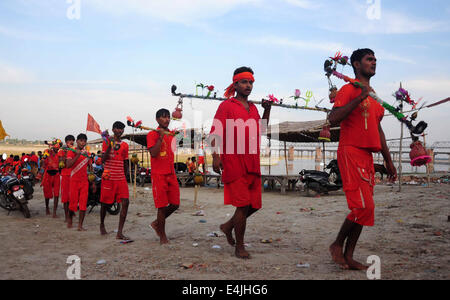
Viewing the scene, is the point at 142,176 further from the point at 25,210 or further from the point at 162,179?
the point at 162,179

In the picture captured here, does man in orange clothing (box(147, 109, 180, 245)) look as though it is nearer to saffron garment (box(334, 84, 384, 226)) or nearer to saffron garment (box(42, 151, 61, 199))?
saffron garment (box(334, 84, 384, 226))

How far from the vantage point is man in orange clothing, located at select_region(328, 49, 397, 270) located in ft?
11.1

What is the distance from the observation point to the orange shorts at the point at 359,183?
3.37 meters

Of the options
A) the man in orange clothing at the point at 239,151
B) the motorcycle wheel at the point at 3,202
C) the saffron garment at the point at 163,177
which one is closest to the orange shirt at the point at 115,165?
the saffron garment at the point at 163,177

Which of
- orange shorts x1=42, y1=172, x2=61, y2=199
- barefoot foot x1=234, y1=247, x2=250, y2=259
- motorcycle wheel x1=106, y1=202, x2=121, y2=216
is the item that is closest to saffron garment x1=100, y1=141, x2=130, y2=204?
barefoot foot x1=234, y1=247, x2=250, y2=259

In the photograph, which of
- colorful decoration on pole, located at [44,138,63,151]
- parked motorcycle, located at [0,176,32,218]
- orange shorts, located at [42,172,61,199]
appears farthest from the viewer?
orange shorts, located at [42,172,61,199]

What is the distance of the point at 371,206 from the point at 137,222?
5303 mm

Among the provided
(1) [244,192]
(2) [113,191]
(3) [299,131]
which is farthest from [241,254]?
(3) [299,131]

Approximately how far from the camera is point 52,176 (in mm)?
8438

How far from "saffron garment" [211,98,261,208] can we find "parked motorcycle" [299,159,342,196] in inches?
334

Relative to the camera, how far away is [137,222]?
7.39 metres

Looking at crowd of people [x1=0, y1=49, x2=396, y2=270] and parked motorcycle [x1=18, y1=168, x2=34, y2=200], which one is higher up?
crowd of people [x1=0, y1=49, x2=396, y2=270]
